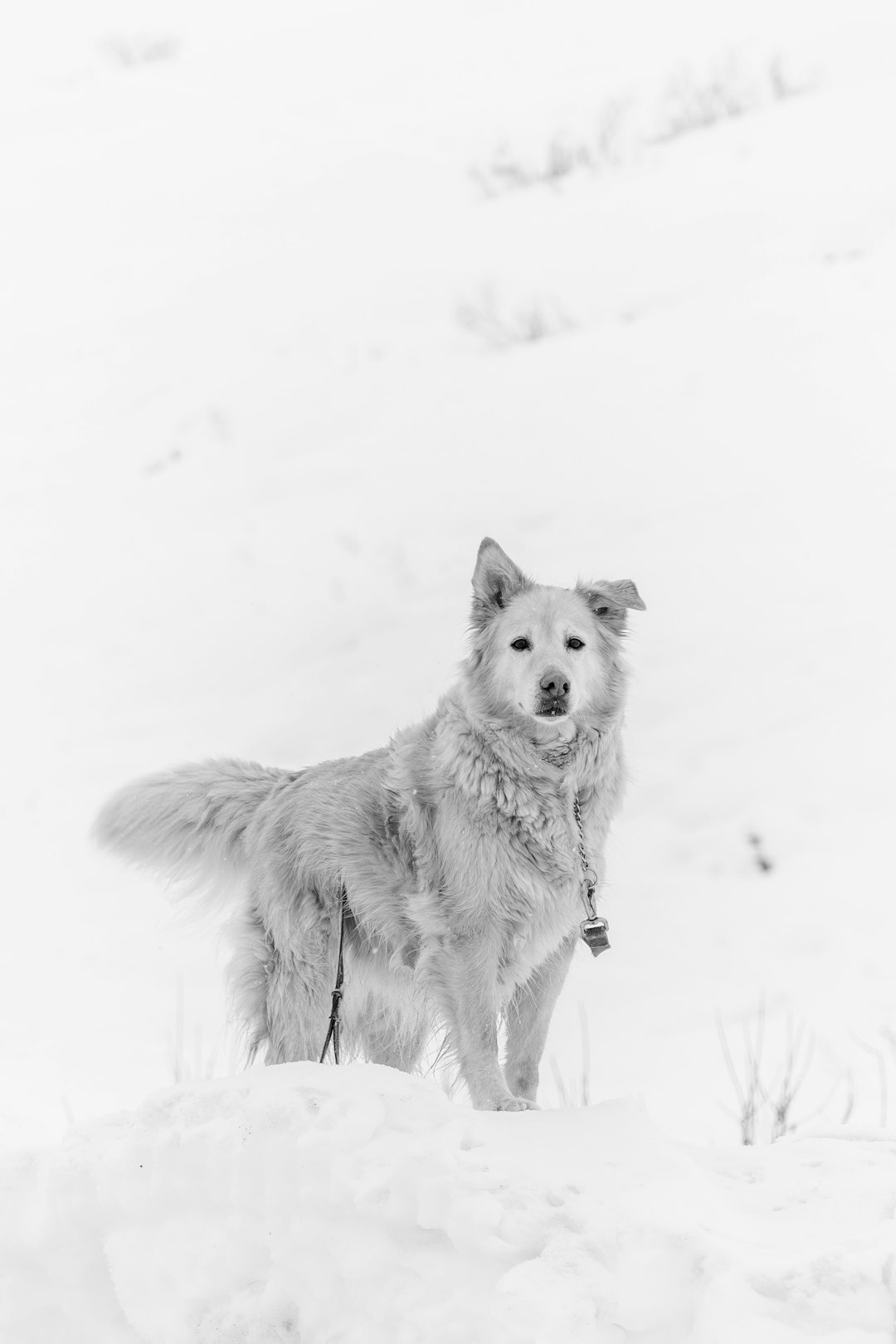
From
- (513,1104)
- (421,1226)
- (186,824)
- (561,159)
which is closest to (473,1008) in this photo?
(513,1104)

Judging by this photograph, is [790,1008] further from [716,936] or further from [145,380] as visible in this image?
[145,380]

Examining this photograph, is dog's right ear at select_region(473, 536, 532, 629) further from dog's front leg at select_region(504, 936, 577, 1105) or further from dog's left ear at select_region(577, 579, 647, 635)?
dog's front leg at select_region(504, 936, 577, 1105)

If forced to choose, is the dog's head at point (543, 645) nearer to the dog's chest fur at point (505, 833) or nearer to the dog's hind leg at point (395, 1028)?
the dog's chest fur at point (505, 833)

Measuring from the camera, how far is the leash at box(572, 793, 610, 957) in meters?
3.04

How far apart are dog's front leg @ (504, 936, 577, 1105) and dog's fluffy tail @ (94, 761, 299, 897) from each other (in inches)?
37.7

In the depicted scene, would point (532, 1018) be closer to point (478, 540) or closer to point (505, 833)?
point (505, 833)

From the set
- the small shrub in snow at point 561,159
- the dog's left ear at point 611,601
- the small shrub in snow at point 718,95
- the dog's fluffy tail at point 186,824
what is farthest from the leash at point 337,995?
the small shrub in snow at point 718,95

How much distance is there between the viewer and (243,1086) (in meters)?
2.44

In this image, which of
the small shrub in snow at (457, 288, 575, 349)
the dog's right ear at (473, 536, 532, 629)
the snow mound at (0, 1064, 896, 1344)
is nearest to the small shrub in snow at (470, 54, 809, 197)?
the small shrub in snow at (457, 288, 575, 349)

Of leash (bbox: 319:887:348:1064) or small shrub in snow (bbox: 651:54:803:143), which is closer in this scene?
leash (bbox: 319:887:348:1064)

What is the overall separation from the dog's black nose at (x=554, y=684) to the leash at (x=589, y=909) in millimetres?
340

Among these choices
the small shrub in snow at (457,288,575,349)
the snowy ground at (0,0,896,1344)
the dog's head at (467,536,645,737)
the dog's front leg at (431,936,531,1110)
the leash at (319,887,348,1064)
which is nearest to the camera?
the snowy ground at (0,0,896,1344)

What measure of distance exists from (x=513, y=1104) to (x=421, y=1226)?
106cm

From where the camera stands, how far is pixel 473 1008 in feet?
10.5
